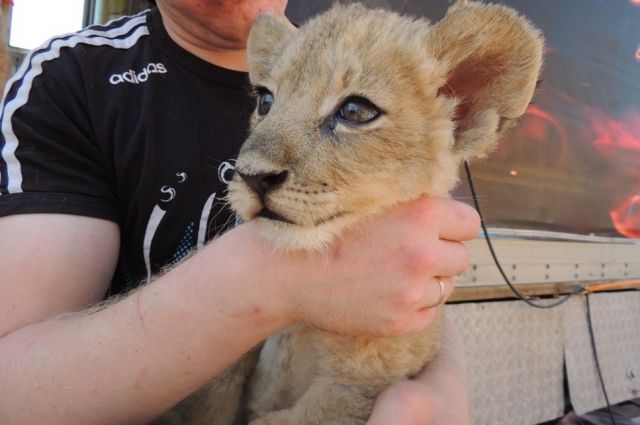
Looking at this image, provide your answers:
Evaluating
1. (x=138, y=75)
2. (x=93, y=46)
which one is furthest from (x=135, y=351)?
(x=93, y=46)

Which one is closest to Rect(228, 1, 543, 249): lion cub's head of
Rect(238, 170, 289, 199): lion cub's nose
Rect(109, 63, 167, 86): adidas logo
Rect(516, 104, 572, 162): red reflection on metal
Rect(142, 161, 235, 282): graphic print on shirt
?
Rect(238, 170, 289, 199): lion cub's nose

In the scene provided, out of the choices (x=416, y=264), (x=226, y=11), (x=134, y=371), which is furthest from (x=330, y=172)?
(x=226, y=11)

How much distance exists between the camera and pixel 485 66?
50.4 inches

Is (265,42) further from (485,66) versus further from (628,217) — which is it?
(628,217)

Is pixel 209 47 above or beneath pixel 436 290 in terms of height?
above

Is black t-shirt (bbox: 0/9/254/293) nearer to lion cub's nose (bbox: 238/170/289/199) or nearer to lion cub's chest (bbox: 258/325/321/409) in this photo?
lion cub's chest (bbox: 258/325/321/409)

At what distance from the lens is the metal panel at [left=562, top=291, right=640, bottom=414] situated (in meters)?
3.50

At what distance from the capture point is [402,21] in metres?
1.47

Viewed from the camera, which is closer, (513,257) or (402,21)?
(402,21)

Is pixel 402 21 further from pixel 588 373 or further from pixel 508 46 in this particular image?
pixel 588 373

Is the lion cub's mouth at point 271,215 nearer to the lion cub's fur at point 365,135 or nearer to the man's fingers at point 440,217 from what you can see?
the lion cub's fur at point 365,135

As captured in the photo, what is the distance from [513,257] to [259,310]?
2536 millimetres

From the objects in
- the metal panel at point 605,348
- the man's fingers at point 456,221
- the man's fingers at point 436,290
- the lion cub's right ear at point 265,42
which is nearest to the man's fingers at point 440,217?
the man's fingers at point 456,221

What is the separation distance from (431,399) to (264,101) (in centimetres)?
101
